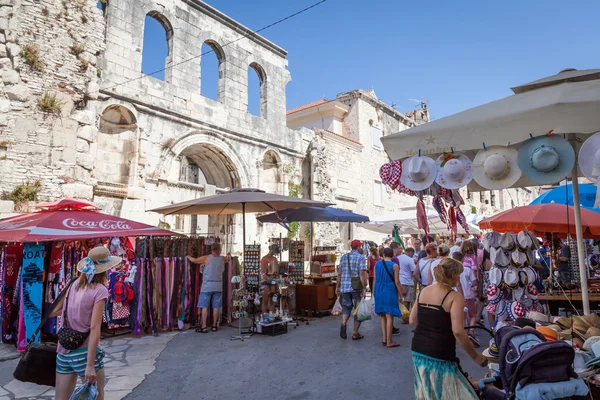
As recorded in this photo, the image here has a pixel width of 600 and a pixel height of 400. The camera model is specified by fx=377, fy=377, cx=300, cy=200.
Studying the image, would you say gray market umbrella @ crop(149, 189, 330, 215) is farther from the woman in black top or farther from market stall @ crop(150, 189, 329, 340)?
the woman in black top

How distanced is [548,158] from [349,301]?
4544 millimetres

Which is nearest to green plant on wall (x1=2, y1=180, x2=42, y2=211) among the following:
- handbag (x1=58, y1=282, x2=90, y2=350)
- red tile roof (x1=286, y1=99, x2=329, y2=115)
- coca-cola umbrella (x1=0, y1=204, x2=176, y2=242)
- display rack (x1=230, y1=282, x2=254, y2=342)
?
coca-cola umbrella (x1=0, y1=204, x2=176, y2=242)

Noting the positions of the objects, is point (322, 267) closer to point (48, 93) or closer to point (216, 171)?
point (216, 171)

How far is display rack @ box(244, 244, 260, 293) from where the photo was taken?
7664 mm

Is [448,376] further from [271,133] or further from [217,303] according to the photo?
[271,133]

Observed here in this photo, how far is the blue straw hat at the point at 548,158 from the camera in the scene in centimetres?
312

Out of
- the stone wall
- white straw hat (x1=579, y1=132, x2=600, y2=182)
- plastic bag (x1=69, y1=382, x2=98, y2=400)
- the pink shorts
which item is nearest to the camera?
white straw hat (x1=579, y1=132, x2=600, y2=182)

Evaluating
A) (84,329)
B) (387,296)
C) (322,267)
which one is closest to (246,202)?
(322,267)

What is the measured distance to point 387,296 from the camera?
6180mm

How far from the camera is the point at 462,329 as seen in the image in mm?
2879

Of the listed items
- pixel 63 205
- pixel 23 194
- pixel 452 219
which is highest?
pixel 23 194

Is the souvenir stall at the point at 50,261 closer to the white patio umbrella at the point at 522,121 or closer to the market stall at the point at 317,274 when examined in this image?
the market stall at the point at 317,274

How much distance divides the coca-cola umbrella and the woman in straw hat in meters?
2.60

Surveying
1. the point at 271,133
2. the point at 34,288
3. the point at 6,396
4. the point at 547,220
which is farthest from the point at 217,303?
the point at 271,133
